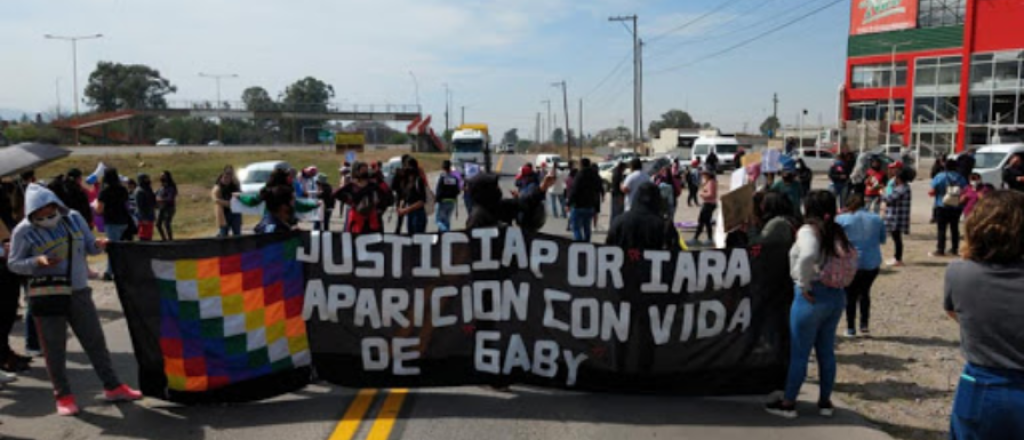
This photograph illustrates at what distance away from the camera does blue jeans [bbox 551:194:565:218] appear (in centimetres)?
1916

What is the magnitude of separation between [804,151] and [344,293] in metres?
42.8

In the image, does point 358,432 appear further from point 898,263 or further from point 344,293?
point 898,263

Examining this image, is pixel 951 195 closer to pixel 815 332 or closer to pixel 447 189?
pixel 447 189

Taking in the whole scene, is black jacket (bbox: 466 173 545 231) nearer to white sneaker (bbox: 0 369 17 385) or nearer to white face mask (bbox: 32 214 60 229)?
white face mask (bbox: 32 214 60 229)

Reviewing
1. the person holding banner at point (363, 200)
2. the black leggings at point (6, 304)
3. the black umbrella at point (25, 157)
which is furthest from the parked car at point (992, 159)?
the black leggings at point (6, 304)

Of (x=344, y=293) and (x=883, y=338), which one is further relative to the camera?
(x=883, y=338)

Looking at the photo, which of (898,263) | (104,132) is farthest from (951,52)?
(104,132)

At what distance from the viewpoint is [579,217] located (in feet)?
43.1

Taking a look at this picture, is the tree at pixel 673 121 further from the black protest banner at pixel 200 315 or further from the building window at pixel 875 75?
the black protest banner at pixel 200 315

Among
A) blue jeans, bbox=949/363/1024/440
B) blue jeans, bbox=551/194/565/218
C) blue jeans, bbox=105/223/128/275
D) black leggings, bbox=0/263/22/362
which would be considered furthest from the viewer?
blue jeans, bbox=551/194/565/218

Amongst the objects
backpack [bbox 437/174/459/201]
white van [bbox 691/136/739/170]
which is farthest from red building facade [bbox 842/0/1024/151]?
backpack [bbox 437/174/459/201]

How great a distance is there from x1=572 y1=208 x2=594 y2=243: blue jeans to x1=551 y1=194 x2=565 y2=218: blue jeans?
5665 millimetres

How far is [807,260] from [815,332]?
54cm

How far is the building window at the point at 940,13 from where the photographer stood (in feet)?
185
